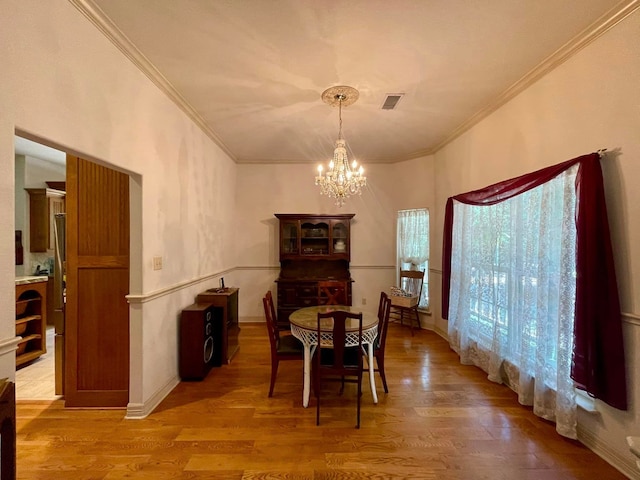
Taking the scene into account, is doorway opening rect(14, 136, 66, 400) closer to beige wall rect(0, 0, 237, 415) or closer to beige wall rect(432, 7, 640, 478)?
beige wall rect(0, 0, 237, 415)

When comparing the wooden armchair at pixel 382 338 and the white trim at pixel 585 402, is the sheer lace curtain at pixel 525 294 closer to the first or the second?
the white trim at pixel 585 402

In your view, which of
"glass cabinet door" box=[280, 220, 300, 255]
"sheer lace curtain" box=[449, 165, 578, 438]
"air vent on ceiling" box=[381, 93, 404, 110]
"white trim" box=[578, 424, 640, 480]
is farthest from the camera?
"glass cabinet door" box=[280, 220, 300, 255]

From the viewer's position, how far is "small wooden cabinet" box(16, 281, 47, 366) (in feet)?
10.7

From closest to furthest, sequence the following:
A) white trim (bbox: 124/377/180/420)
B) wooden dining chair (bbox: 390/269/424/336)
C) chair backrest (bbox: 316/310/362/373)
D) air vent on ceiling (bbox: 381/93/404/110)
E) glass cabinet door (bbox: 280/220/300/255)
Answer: chair backrest (bbox: 316/310/362/373) < white trim (bbox: 124/377/180/420) < air vent on ceiling (bbox: 381/93/404/110) < wooden dining chair (bbox: 390/269/424/336) < glass cabinet door (bbox: 280/220/300/255)

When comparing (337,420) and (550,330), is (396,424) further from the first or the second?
(550,330)

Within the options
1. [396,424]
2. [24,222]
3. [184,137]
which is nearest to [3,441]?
[396,424]

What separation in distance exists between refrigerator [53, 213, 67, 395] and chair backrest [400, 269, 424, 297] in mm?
4423

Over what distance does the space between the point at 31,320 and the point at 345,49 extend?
453cm

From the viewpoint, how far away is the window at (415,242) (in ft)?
15.4

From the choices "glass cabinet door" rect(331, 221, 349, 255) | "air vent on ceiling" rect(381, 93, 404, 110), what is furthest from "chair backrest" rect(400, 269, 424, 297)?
"air vent on ceiling" rect(381, 93, 404, 110)

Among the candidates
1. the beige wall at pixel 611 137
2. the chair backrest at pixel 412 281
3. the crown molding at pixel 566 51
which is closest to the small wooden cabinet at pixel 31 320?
the chair backrest at pixel 412 281

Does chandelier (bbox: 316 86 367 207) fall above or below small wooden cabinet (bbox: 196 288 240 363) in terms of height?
above

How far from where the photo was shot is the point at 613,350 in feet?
5.92

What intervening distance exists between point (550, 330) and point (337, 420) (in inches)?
72.6
